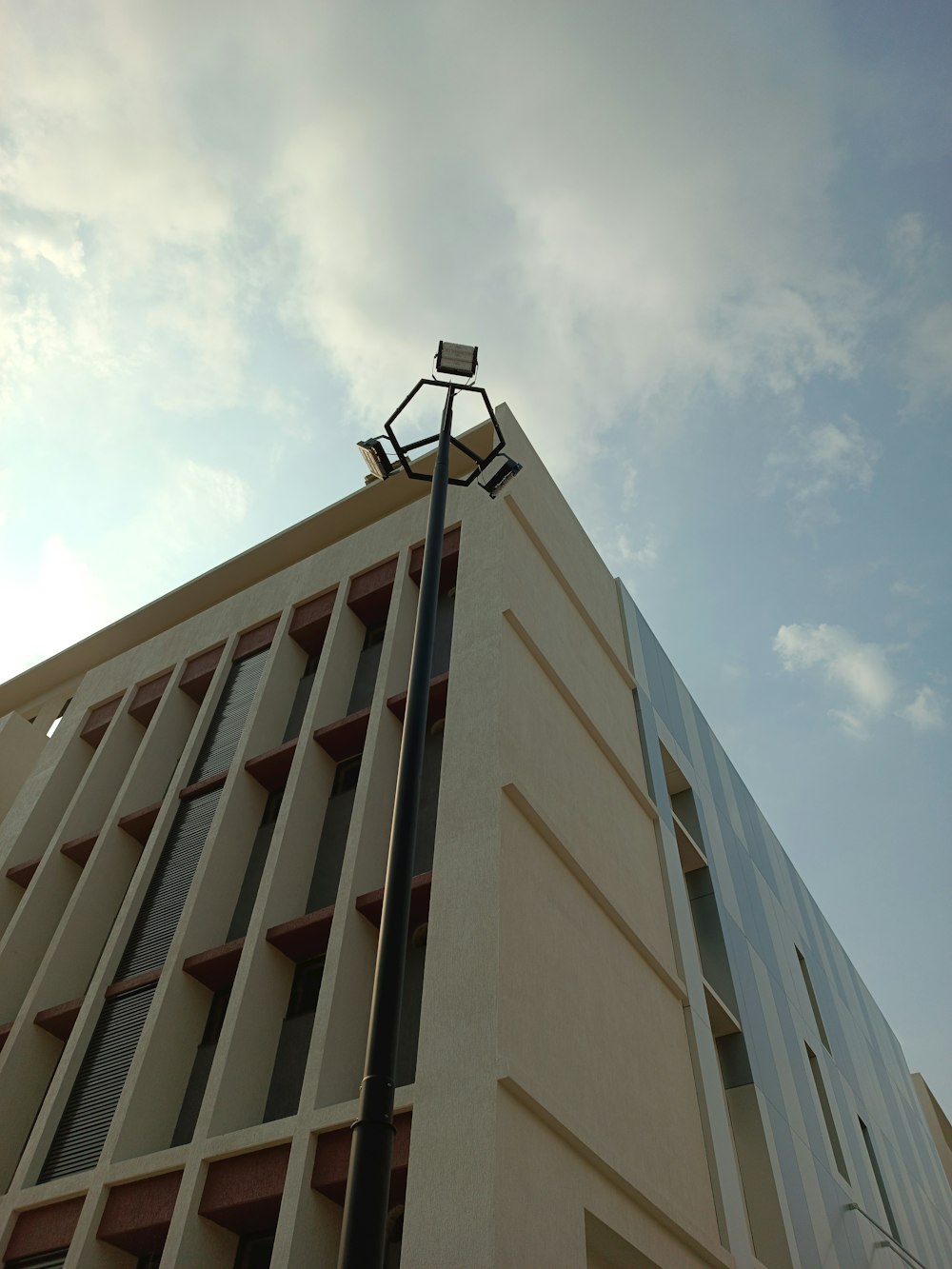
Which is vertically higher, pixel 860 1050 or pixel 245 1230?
pixel 860 1050

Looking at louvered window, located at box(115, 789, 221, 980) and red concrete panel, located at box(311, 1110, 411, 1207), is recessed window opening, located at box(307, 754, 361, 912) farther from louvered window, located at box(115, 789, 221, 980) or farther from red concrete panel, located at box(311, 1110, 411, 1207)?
red concrete panel, located at box(311, 1110, 411, 1207)

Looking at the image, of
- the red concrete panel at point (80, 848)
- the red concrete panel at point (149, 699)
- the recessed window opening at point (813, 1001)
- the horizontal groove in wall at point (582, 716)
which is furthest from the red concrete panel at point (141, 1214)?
the recessed window opening at point (813, 1001)

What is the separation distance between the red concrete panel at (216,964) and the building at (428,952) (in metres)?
0.06

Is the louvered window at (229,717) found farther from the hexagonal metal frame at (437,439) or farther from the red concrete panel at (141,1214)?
the hexagonal metal frame at (437,439)

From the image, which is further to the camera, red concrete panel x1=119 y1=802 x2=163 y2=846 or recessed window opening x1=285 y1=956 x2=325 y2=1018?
red concrete panel x1=119 y1=802 x2=163 y2=846

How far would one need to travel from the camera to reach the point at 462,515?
19969 millimetres

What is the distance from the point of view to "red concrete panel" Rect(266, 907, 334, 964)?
1372 cm

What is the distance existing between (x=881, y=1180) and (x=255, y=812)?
792 inches

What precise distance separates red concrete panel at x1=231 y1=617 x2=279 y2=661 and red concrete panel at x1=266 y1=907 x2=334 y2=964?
8752 mm

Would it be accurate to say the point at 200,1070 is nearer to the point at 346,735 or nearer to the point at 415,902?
the point at 415,902

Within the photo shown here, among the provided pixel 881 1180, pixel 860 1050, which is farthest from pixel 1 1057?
pixel 860 1050

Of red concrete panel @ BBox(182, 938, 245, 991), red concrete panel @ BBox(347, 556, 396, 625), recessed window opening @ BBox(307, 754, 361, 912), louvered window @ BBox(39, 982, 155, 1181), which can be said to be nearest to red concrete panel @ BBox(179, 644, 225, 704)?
red concrete panel @ BBox(347, 556, 396, 625)

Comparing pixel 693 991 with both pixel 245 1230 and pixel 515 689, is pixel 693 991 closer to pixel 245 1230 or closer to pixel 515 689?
pixel 515 689

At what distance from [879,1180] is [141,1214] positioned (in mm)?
20934
